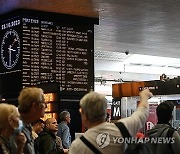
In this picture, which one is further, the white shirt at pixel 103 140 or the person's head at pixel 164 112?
the person's head at pixel 164 112

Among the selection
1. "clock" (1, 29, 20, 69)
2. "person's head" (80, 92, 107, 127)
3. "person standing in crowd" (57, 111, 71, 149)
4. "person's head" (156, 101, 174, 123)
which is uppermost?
"clock" (1, 29, 20, 69)

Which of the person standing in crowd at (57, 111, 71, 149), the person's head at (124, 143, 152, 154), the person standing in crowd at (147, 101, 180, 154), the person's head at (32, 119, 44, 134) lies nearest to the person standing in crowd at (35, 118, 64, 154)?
the person's head at (32, 119, 44, 134)

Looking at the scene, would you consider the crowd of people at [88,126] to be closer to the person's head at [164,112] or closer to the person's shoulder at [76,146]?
the person's shoulder at [76,146]

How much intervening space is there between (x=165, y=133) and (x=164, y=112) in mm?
203

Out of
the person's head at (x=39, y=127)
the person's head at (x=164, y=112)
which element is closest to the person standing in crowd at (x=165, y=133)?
the person's head at (x=164, y=112)

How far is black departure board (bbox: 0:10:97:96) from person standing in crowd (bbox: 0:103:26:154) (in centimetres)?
495

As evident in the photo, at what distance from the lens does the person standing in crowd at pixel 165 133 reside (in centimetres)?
388

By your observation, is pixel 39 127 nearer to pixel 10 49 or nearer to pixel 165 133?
pixel 10 49

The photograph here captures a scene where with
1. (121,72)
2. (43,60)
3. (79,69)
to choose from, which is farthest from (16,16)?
(121,72)

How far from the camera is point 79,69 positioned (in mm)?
8820

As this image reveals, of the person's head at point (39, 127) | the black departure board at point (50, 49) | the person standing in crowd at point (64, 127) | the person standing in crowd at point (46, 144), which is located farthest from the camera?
the black departure board at point (50, 49)

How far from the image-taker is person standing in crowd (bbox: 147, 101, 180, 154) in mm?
3881

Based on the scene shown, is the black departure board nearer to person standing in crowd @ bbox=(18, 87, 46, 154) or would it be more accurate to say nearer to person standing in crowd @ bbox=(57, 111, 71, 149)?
person standing in crowd @ bbox=(57, 111, 71, 149)

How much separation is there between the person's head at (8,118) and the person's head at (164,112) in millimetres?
1390
